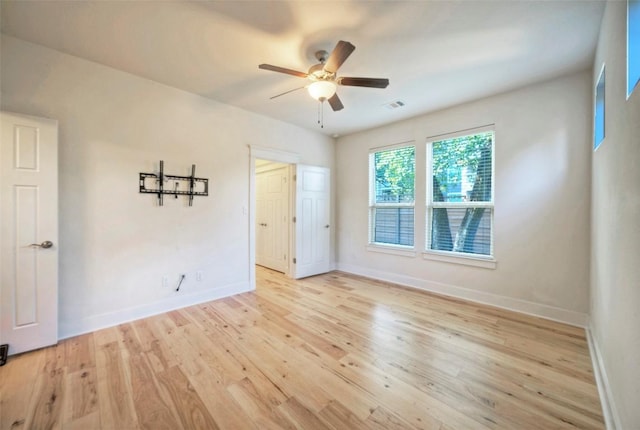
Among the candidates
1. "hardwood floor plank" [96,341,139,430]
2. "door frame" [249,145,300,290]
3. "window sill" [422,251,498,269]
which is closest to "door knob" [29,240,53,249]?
"hardwood floor plank" [96,341,139,430]

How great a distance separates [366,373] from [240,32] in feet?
9.85

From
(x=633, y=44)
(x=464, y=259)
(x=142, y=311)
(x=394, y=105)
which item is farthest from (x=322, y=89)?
(x=142, y=311)

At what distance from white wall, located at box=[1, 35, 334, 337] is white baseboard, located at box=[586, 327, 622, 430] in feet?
12.3

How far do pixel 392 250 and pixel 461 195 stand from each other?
1415 mm

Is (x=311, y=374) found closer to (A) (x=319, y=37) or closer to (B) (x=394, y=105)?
(A) (x=319, y=37)

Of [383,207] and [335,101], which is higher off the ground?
[335,101]

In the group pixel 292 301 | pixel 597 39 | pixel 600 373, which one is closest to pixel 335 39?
pixel 597 39

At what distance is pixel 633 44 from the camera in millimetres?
1269

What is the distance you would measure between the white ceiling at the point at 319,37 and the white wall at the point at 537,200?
0.34m

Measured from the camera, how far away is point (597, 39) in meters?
2.22

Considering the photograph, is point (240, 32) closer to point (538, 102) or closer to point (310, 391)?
point (310, 391)

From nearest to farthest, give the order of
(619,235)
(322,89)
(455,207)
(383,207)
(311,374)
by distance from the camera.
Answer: (619,235), (311,374), (322,89), (455,207), (383,207)

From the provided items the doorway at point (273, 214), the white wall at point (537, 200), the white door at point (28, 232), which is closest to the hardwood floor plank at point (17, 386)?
the white door at point (28, 232)

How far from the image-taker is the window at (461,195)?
347cm
